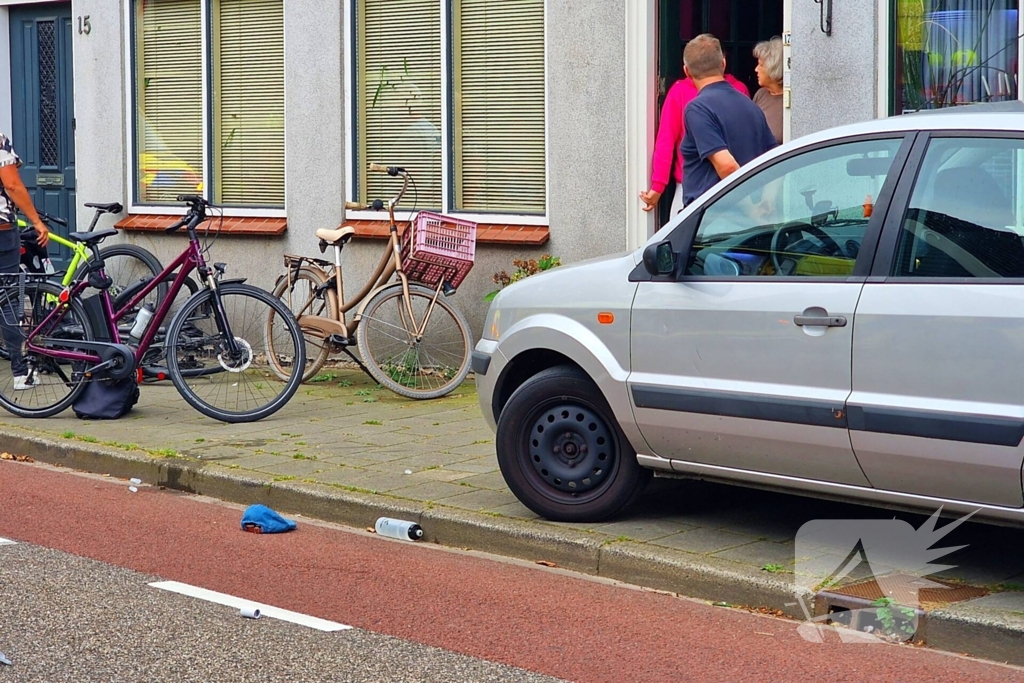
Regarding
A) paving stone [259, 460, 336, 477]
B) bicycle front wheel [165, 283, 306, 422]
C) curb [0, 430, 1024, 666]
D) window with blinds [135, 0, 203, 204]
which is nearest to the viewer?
curb [0, 430, 1024, 666]

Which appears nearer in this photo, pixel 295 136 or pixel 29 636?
pixel 29 636

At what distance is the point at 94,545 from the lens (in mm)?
6488

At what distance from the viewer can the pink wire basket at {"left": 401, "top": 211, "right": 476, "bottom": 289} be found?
10.1 meters

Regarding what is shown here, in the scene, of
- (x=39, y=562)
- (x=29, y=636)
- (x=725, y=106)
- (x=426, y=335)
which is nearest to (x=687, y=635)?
(x=29, y=636)

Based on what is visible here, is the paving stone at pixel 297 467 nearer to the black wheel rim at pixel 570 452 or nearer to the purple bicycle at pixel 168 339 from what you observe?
the purple bicycle at pixel 168 339

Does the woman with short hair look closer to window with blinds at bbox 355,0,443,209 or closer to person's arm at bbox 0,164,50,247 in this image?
window with blinds at bbox 355,0,443,209

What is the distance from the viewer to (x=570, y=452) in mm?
6387

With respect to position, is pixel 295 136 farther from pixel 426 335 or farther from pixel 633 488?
pixel 633 488

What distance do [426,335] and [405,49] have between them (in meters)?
2.70

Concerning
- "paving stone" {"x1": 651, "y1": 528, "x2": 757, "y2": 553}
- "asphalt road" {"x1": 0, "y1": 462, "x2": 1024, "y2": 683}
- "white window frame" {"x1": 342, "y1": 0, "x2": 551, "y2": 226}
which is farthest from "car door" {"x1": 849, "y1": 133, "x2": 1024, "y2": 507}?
"white window frame" {"x1": 342, "y1": 0, "x2": 551, "y2": 226}

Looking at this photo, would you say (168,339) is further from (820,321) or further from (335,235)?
(820,321)

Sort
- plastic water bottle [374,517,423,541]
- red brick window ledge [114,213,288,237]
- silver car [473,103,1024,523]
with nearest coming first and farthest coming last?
1. silver car [473,103,1024,523]
2. plastic water bottle [374,517,423,541]
3. red brick window ledge [114,213,288,237]

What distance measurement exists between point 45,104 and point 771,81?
25.7ft

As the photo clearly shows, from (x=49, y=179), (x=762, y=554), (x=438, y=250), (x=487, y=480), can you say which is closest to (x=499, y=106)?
(x=438, y=250)
